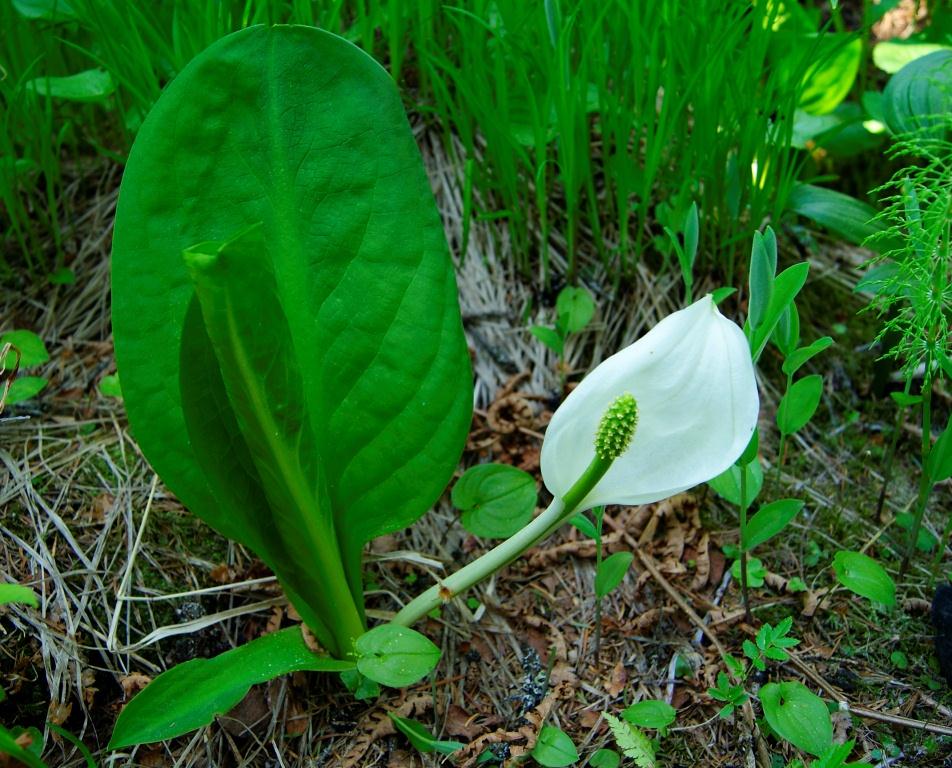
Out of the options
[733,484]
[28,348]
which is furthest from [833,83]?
[28,348]

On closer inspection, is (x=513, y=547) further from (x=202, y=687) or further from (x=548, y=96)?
Result: (x=548, y=96)

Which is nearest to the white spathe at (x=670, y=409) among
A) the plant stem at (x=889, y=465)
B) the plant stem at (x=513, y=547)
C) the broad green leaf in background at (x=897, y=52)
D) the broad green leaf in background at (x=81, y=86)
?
the plant stem at (x=513, y=547)

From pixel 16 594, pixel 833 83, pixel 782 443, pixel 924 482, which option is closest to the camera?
pixel 16 594

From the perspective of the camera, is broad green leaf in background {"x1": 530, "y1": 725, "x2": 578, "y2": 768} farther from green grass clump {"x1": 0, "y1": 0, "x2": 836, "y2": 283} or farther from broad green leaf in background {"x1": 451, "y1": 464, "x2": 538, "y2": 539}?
green grass clump {"x1": 0, "y1": 0, "x2": 836, "y2": 283}

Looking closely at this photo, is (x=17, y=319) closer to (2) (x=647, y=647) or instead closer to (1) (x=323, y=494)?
(1) (x=323, y=494)

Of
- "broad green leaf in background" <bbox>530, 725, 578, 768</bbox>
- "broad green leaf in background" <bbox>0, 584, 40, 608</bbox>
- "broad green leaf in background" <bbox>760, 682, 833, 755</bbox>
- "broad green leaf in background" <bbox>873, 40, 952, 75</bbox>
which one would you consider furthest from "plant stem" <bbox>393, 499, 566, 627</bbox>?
"broad green leaf in background" <bbox>873, 40, 952, 75</bbox>

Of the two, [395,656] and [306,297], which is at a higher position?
[306,297]
